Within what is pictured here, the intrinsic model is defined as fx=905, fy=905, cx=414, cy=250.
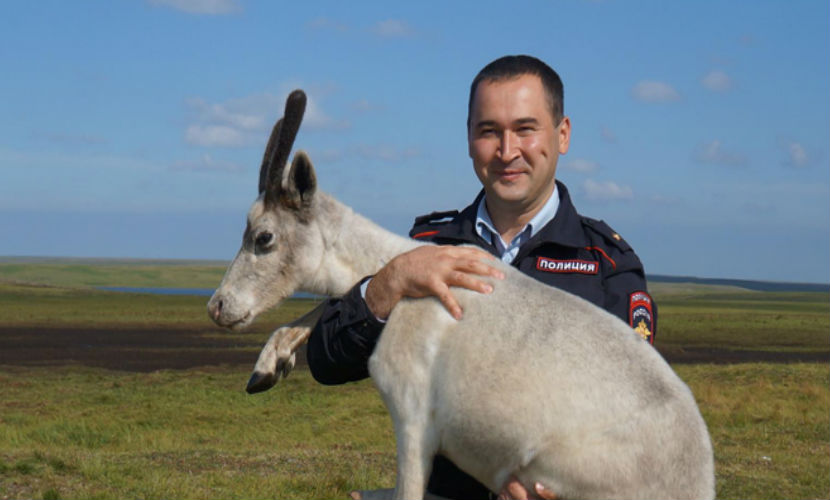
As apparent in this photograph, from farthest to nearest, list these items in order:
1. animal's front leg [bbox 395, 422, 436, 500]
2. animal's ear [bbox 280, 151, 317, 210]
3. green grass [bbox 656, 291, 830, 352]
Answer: green grass [bbox 656, 291, 830, 352] → animal's ear [bbox 280, 151, 317, 210] → animal's front leg [bbox 395, 422, 436, 500]

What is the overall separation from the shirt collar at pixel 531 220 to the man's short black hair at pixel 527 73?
56cm

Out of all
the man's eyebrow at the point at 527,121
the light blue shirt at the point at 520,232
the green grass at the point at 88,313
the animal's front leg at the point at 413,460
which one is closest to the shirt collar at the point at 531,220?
the light blue shirt at the point at 520,232

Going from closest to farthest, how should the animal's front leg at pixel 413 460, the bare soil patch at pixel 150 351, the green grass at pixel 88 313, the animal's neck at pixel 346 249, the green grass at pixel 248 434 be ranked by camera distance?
the animal's front leg at pixel 413 460, the animal's neck at pixel 346 249, the green grass at pixel 248 434, the bare soil patch at pixel 150 351, the green grass at pixel 88 313

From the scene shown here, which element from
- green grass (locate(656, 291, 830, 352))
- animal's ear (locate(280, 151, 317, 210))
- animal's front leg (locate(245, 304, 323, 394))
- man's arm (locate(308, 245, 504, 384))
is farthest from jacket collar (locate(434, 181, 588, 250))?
green grass (locate(656, 291, 830, 352))

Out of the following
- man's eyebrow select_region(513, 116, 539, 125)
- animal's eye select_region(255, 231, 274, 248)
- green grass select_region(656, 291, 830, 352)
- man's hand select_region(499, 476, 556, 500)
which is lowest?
green grass select_region(656, 291, 830, 352)

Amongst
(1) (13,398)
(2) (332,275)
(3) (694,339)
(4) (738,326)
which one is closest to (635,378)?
(2) (332,275)

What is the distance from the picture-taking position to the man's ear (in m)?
6.05

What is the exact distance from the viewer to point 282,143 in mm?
5625

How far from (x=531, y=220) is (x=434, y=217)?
85cm

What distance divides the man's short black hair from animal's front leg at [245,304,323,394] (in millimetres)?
1898

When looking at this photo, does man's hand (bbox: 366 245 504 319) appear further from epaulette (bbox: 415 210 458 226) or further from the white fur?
epaulette (bbox: 415 210 458 226)

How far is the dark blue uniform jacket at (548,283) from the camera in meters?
5.43

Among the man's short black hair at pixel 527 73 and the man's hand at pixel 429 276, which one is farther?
the man's short black hair at pixel 527 73

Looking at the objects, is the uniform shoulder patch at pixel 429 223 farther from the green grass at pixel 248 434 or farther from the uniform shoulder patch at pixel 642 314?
the green grass at pixel 248 434
